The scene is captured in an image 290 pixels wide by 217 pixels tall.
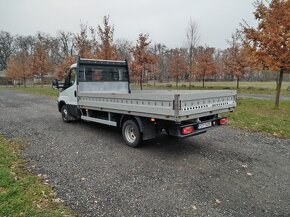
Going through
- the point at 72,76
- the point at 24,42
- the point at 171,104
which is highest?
the point at 24,42

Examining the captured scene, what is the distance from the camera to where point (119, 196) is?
3.70m

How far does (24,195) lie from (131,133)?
124 inches

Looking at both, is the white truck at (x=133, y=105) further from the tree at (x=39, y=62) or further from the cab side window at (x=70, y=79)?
the tree at (x=39, y=62)

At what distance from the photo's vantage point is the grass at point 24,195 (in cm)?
322

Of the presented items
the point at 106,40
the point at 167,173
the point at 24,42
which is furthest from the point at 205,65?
the point at 24,42

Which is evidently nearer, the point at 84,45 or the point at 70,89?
the point at 70,89

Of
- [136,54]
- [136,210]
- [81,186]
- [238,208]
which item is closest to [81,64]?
[81,186]

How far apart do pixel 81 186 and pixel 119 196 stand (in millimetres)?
796

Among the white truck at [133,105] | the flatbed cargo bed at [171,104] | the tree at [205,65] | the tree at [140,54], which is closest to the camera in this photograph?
the flatbed cargo bed at [171,104]

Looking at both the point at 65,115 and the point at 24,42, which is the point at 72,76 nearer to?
the point at 65,115

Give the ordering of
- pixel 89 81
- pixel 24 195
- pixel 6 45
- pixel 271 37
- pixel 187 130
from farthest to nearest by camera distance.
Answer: pixel 6 45 → pixel 271 37 → pixel 89 81 → pixel 187 130 → pixel 24 195

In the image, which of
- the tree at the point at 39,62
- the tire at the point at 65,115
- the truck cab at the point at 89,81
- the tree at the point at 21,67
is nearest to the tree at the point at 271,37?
the truck cab at the point at 89,81

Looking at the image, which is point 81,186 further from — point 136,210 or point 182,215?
point 182,215

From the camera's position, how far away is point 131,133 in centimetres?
626
